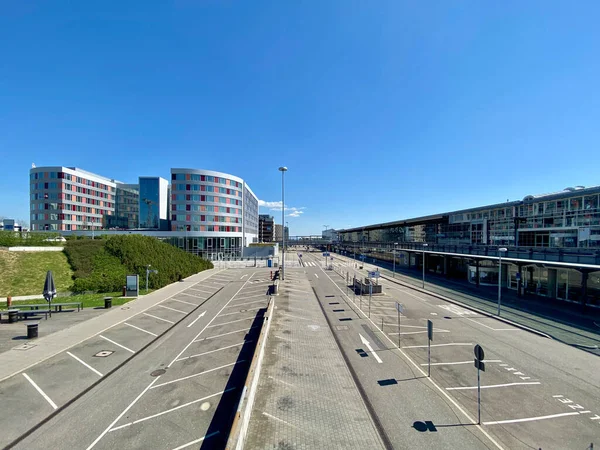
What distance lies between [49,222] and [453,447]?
81746 millimetres

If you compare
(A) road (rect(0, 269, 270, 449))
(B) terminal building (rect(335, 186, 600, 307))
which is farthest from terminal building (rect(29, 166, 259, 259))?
(A) road (rect(0, 269, 270, 449))

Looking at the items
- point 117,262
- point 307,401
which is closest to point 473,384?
point 307,401

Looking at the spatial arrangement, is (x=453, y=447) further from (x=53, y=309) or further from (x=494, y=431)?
(x=53, y=309)

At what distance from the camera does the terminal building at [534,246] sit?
76.9 ft

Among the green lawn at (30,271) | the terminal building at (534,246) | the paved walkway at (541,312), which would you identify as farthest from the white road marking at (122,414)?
the terminal building at (534,246)

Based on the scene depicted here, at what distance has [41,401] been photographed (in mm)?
9695

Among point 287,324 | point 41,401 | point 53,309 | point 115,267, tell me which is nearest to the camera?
point 41,401

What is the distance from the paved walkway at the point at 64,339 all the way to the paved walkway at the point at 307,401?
10.7 m

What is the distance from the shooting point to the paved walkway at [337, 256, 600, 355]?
649 inches

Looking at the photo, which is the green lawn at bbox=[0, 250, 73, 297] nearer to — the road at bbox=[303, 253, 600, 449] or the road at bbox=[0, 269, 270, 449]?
the road at bbox=[0, 269, 270, 449]

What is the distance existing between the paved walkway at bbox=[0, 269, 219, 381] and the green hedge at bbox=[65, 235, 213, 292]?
258 inches

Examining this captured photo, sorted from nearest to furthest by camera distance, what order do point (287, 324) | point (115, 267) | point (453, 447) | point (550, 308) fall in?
1. point (453, 447)
2. point (287, 324)
3. point (550, 308)
4. point (115, 267)

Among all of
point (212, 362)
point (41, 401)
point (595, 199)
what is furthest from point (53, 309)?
point (595, 199)

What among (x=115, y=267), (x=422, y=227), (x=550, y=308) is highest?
(x=422, y=227)
